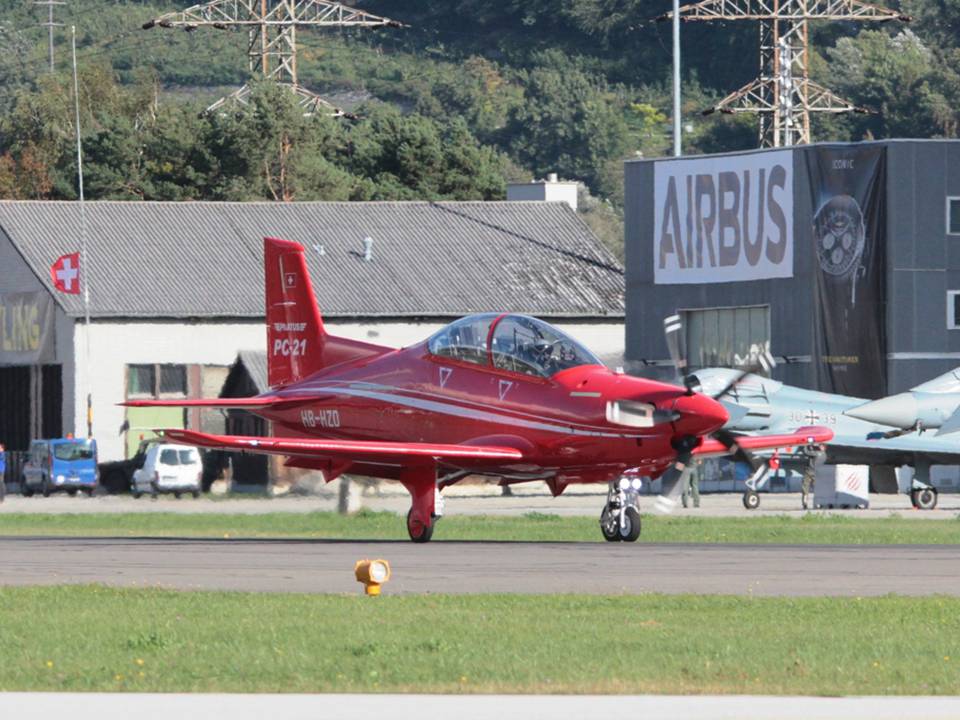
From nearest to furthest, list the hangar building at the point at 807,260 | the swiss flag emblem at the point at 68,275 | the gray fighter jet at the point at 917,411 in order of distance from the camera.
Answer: the gray fighter jet at the point at 917,411
the hangar building at the point at 807,260
the swiss flag emblem at the point at 68,275

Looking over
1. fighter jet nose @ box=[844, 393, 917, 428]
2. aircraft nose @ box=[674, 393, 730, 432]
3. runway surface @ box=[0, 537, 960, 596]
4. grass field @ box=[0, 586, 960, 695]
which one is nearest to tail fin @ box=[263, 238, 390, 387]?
runway surface @ box=[0, 537, 960, 596]

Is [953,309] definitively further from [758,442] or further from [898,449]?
[758,442]

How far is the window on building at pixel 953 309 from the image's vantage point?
58.1 meters

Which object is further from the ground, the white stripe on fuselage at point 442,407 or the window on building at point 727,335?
the window on building at point 727,335

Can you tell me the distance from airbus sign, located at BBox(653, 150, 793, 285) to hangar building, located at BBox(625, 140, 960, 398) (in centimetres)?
4

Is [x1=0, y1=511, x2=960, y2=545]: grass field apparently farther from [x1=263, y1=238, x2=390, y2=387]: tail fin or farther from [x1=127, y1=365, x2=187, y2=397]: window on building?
[x1=127, y1=365, x2=187, y2=397]: window on building

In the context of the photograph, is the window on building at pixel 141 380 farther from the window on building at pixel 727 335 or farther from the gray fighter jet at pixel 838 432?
the gray fighter jet at pixel 838 432

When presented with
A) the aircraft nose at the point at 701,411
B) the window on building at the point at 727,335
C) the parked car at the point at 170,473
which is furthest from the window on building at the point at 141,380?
the aircraft nose at the point at 701,411

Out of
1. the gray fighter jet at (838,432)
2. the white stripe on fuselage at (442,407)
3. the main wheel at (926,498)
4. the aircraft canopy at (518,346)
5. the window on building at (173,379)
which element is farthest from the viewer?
the window on building at (173,379)

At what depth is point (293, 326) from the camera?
3328 cm

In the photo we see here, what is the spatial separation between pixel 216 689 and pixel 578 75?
173282 millimetres

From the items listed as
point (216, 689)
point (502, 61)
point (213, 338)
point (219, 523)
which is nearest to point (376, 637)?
point (216, 689)

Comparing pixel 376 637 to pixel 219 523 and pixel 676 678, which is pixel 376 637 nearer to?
pixel 676 678

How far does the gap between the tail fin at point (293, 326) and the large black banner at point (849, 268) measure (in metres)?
28.0
